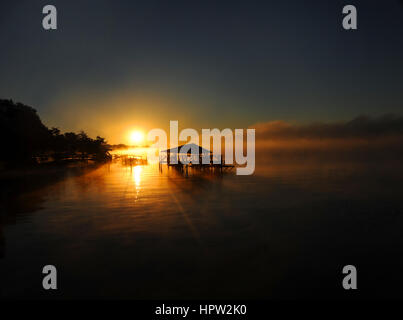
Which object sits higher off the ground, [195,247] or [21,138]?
[21,138]

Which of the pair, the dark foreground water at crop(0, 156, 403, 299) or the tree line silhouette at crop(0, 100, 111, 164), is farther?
the tree line silhouette at crop(0, 100, 111, 164)

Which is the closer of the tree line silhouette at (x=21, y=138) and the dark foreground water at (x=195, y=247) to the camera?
the dark foreground water at (x=195, y=247)

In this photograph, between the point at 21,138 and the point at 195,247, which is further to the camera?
the point at 21,138

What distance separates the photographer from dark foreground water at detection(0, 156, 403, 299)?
778 centimetres

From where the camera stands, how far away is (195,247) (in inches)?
419

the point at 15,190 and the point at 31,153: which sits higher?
the point at 31,153

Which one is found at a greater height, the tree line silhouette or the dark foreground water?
the tree line silhouette

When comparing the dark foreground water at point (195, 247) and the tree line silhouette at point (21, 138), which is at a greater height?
the tree line silhouette at point (21, 138)

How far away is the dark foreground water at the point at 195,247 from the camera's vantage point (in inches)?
306

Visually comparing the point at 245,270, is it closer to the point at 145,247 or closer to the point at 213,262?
the point at 213,262
